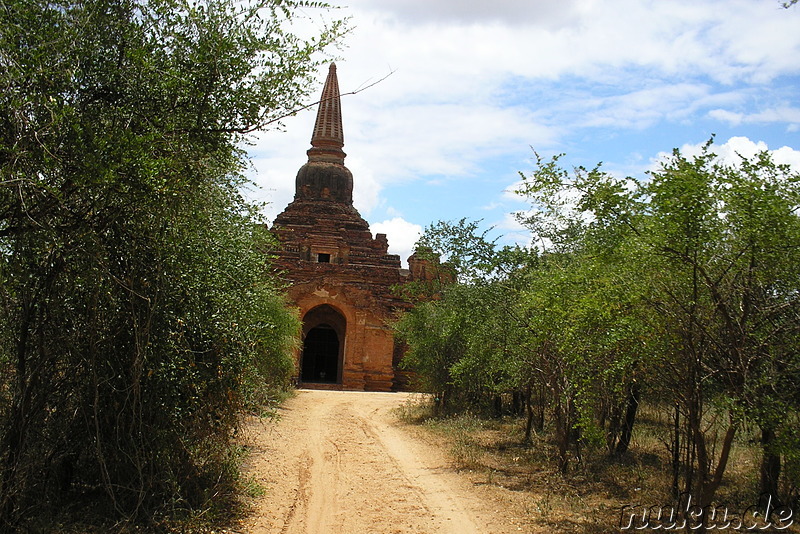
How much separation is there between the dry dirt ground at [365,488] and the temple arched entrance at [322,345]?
1460 centimetres

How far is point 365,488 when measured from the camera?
9.88 meters

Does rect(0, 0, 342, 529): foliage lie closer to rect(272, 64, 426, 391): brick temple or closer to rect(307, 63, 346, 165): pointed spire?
rect(272, 64, 426, 391): brick temple

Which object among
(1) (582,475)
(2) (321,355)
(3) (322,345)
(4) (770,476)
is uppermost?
(3) (322,345)

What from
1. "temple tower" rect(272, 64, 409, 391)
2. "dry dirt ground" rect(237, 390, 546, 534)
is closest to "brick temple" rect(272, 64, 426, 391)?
"temple tower" rect(272, 64, 409, 391)

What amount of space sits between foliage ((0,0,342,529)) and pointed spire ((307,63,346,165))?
1203 inches

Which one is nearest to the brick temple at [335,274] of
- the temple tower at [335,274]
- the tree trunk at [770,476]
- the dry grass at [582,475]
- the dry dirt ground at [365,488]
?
the temple tower at [335,274]

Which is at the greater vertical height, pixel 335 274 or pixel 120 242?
pixel 335 274

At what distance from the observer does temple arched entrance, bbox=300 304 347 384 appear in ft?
99.8

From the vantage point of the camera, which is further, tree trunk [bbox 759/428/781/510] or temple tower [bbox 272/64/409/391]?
temple tower [bbox 272/64/409/391]

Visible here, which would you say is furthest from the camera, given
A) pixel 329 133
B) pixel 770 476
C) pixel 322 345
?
pixel 329 133

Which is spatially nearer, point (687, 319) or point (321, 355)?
point (687, 319)

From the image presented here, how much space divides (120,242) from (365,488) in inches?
212

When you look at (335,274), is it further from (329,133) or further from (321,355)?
(329,133)

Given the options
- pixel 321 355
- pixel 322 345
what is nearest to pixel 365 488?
pixel 322 345
